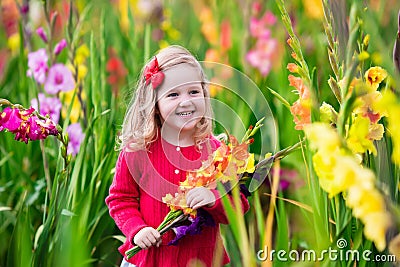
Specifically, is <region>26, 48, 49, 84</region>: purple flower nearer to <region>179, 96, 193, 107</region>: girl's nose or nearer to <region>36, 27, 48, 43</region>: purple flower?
<region>36, 27, 48, 43</region>: purple flower

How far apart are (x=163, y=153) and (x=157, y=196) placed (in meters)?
0.08

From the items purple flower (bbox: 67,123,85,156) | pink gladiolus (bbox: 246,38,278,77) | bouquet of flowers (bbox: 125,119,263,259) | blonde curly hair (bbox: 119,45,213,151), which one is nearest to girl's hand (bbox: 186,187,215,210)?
bouquet of flowers (bbox: 125,119,263,259)

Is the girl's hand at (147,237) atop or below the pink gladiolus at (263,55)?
below

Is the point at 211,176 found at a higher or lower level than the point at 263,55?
lower

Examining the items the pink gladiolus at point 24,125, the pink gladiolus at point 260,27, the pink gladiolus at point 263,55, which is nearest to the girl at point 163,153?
the pink gladiolus at point 24,125

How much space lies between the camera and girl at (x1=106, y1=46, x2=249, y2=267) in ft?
3.79

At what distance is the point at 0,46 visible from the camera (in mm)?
3273

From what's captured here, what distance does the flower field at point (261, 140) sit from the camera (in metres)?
0.90

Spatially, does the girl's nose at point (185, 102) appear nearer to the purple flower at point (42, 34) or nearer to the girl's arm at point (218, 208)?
the girl's arm at point (218, 208)

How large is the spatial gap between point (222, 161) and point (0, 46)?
2425mm

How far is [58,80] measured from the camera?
1.94 m

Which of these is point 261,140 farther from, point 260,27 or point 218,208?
point 260,27

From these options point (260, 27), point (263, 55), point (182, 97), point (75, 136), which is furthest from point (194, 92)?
point (260, 27)

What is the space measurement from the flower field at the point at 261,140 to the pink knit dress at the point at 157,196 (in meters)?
0.04
